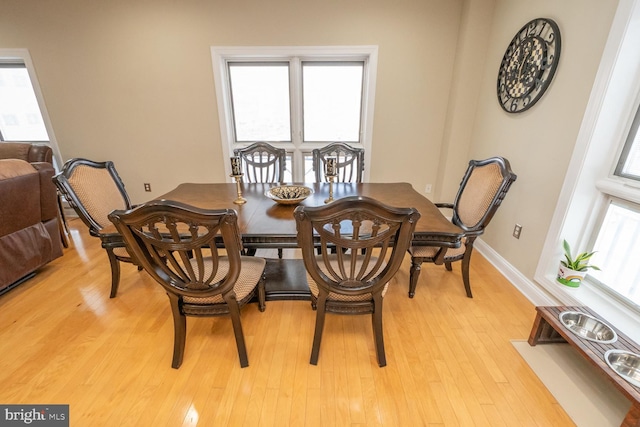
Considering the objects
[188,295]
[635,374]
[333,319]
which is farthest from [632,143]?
[188,295]

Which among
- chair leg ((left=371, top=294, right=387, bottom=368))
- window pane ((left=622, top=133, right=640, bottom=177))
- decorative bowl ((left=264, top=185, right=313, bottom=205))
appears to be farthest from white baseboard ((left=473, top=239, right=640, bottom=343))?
decorative bowl ((left=264, top=185, right=313, bottom=205))

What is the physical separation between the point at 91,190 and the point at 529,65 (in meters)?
3.27

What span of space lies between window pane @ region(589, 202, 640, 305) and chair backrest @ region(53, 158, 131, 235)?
10.6 feet

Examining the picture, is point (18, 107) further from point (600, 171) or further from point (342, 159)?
point (600, 171)

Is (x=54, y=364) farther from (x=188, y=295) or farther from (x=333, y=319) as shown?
(x=333, y=319)

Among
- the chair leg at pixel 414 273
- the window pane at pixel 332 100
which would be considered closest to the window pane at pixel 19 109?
the window pane at pixel 332 100

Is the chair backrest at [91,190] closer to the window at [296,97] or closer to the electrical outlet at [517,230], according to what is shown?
the window at [296,97]

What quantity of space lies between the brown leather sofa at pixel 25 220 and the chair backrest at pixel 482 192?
314 cm

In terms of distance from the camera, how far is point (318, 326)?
133 centimetres

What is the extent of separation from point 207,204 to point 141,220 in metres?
0.76

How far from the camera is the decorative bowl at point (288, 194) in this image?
66.9 inches

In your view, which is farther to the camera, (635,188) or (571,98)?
(571,98)

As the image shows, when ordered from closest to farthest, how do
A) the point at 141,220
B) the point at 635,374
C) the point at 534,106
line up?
1. the point at 141,220
2. the point at 635,374
3. the point at 534,106

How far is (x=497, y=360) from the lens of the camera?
1.41 metres
